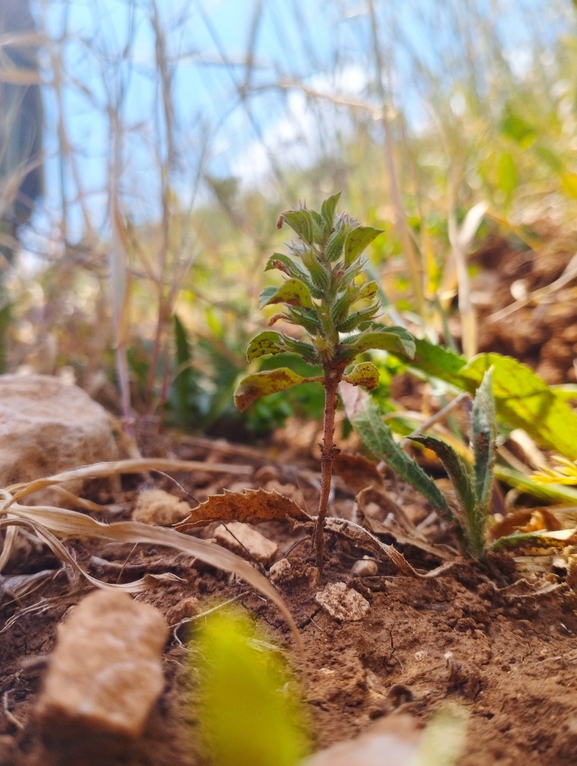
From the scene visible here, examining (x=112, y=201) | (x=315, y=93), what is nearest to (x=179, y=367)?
(x=112, y=201)

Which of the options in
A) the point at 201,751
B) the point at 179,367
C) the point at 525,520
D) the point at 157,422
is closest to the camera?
the point at 201,751

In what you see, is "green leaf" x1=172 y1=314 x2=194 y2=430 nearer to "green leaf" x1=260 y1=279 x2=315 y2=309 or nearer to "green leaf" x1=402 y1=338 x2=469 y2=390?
"green leaf" x1=402 y1=338 x2=469 y2=390

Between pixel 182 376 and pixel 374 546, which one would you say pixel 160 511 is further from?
pixel 182 376

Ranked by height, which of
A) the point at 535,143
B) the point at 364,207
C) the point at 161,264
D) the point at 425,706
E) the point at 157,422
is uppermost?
the point at 535,143

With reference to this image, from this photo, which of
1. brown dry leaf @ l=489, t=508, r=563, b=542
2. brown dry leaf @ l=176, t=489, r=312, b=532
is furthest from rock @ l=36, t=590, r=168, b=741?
brown dry leaf @ l=489, t=508, r=563, b=542

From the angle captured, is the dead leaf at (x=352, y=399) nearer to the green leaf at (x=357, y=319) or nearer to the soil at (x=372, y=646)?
the soil at (x=372, y=646)

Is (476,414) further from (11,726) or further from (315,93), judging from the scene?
(315,93)

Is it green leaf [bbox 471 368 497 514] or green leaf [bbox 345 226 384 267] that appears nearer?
green leaf [bbox 345 226 384 267]
